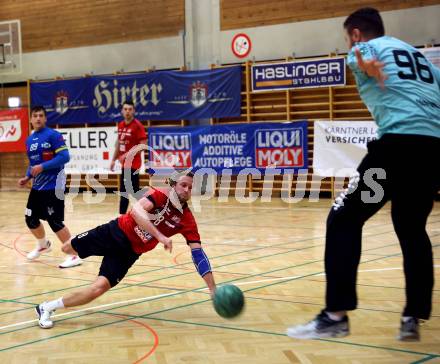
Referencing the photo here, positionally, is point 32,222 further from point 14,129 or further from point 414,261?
point 14,129

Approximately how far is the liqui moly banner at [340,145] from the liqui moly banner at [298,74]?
1.01 metres

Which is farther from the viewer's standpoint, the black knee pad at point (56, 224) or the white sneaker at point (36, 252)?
the white sneaker at point (36, 252)

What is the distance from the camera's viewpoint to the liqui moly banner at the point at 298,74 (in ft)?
55.6

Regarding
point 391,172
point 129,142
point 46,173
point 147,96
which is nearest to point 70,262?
point 46,173

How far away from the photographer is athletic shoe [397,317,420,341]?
421cm

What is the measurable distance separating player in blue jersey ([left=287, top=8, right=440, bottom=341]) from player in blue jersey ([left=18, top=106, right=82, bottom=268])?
535 cm

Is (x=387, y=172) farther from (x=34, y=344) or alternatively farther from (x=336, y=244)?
(x=34, y=344)

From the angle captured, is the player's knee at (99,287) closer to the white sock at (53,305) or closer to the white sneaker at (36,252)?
the white sock at (53,305)

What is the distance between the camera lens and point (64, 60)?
21.4m

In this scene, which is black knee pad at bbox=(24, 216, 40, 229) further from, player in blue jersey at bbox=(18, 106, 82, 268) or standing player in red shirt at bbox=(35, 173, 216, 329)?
standing player in red shirt at bbox=(35, 173, 216, 329)

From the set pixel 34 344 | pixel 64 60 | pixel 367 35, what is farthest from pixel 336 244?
pixel 64 60

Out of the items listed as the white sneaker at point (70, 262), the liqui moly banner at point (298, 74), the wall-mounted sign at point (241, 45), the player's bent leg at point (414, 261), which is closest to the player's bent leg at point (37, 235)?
the white sneaker at point (70, 262)

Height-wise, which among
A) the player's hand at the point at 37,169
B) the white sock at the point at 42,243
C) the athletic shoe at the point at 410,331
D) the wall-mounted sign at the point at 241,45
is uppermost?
the wall-mounted sign at the point at 241,45

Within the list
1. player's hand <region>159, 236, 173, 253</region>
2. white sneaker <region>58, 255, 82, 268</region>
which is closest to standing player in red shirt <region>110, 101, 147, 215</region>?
white sneaker <region>58, 255, 82, 268</region>
